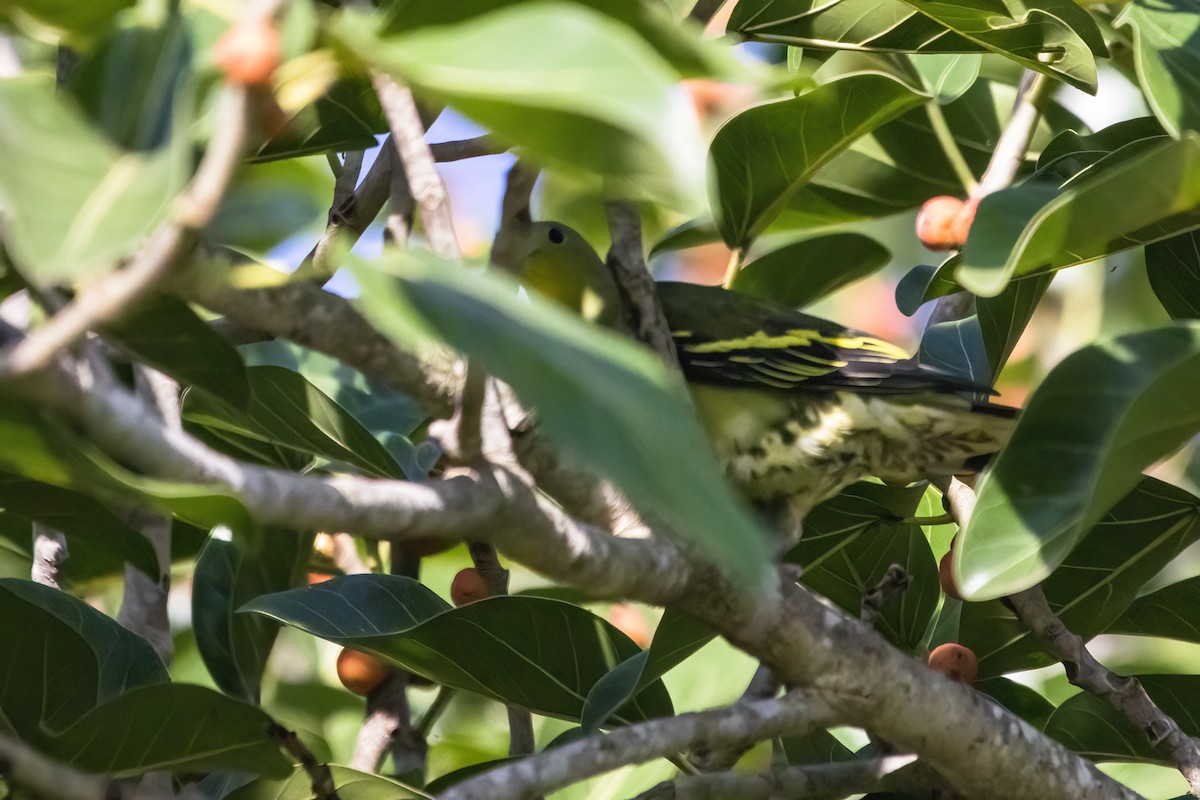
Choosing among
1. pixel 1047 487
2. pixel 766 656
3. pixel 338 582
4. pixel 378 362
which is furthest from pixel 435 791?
pixel 1047 487

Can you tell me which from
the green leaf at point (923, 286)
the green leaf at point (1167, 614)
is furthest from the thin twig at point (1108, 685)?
the green leaf at point (923, 286)

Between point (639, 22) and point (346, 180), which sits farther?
point (346, 180)

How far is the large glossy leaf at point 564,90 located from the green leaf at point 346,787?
962 mm

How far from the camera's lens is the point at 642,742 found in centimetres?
124

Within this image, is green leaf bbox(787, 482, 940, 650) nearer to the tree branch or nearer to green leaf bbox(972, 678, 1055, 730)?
green leaf bbox(972, 678, 1055, 730)

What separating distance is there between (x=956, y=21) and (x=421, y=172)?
0.82 meters

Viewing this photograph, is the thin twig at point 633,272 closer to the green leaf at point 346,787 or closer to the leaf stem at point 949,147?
the green leaf at point 346,787

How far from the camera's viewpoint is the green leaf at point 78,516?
1461 mm

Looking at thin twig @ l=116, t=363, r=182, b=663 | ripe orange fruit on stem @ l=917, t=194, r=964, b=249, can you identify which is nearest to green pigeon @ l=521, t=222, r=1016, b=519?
ripe orange fruit on stem @ l=917, t=194, r=964, b=249

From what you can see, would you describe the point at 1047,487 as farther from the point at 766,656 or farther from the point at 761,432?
the point at 761,432

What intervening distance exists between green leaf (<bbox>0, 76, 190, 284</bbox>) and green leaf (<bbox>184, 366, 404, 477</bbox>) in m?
0.67

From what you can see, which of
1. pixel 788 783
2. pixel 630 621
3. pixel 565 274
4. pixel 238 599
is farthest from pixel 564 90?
pixel 630 621

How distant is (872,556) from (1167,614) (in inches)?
17.7

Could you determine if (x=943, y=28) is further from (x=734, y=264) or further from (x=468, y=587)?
(x=468, y=587)
